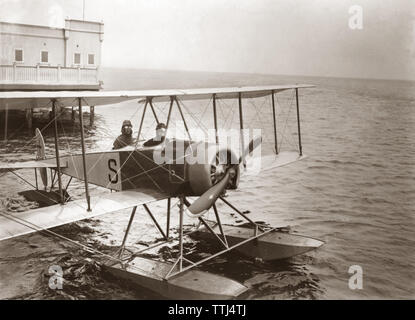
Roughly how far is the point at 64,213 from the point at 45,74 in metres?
18.9

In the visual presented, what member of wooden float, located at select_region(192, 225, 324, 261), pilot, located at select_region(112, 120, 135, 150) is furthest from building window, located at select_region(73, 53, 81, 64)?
wooden float, located at select_region(192, 225, 324, 261)

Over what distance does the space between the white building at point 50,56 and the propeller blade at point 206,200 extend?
19122mm

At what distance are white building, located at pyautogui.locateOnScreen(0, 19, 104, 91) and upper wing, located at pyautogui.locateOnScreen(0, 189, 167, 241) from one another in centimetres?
1771

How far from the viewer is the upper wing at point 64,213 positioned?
21.3 feet

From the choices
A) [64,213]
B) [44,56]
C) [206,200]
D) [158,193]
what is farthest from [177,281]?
[44,56]

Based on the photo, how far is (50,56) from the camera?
29.6 metres

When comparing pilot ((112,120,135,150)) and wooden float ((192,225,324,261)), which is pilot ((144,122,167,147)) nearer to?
pilot ((112,120,135,150))

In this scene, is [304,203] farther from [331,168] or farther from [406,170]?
[406,170]

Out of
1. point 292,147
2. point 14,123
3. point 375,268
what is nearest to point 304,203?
point 375,268

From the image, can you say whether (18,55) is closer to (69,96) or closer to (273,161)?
(273,161)

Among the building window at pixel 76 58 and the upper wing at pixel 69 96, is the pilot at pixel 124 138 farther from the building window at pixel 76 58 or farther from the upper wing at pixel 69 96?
the building window at pixel 76 58

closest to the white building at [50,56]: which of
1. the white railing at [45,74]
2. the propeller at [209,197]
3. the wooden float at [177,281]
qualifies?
the white railing at [45,74]

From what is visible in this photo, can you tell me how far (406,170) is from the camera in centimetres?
2198

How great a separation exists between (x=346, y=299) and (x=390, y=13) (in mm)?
7593
